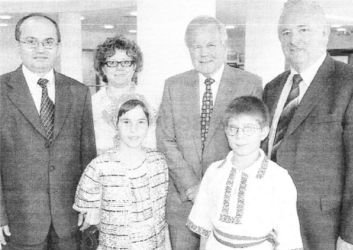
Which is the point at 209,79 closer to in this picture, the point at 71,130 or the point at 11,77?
the point at 71,130

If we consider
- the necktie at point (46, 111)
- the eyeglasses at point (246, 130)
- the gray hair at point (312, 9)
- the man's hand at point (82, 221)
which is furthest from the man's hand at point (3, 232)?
the gray hair at point (312, 9)

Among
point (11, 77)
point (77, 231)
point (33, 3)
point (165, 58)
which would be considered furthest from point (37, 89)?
point (33, 3)

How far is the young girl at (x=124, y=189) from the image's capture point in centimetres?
128

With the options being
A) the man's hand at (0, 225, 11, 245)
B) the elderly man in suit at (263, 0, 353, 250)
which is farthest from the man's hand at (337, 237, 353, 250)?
the man's hand at (0, 225, 11, 245)

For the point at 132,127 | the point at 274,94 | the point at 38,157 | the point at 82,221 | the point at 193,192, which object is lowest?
the point at 82,221

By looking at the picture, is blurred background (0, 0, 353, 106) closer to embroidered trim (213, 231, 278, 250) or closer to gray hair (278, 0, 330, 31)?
gray hair (278, 0, 330, 31)

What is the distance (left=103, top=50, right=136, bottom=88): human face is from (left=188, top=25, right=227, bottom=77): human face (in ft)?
1.00

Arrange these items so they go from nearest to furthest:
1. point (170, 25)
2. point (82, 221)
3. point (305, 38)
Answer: point (305, 38)
point (82, 221)
point (170, 25)

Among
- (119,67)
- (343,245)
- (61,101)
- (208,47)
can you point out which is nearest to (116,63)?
(119,67)

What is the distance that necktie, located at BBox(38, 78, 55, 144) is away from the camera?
51.1 inches

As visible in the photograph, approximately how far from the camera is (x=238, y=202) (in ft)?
3.64

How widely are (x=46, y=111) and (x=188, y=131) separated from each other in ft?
1.63

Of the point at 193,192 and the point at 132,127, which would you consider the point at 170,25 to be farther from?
the point at 193,192

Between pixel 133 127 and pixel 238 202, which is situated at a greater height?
pixel 133 127
